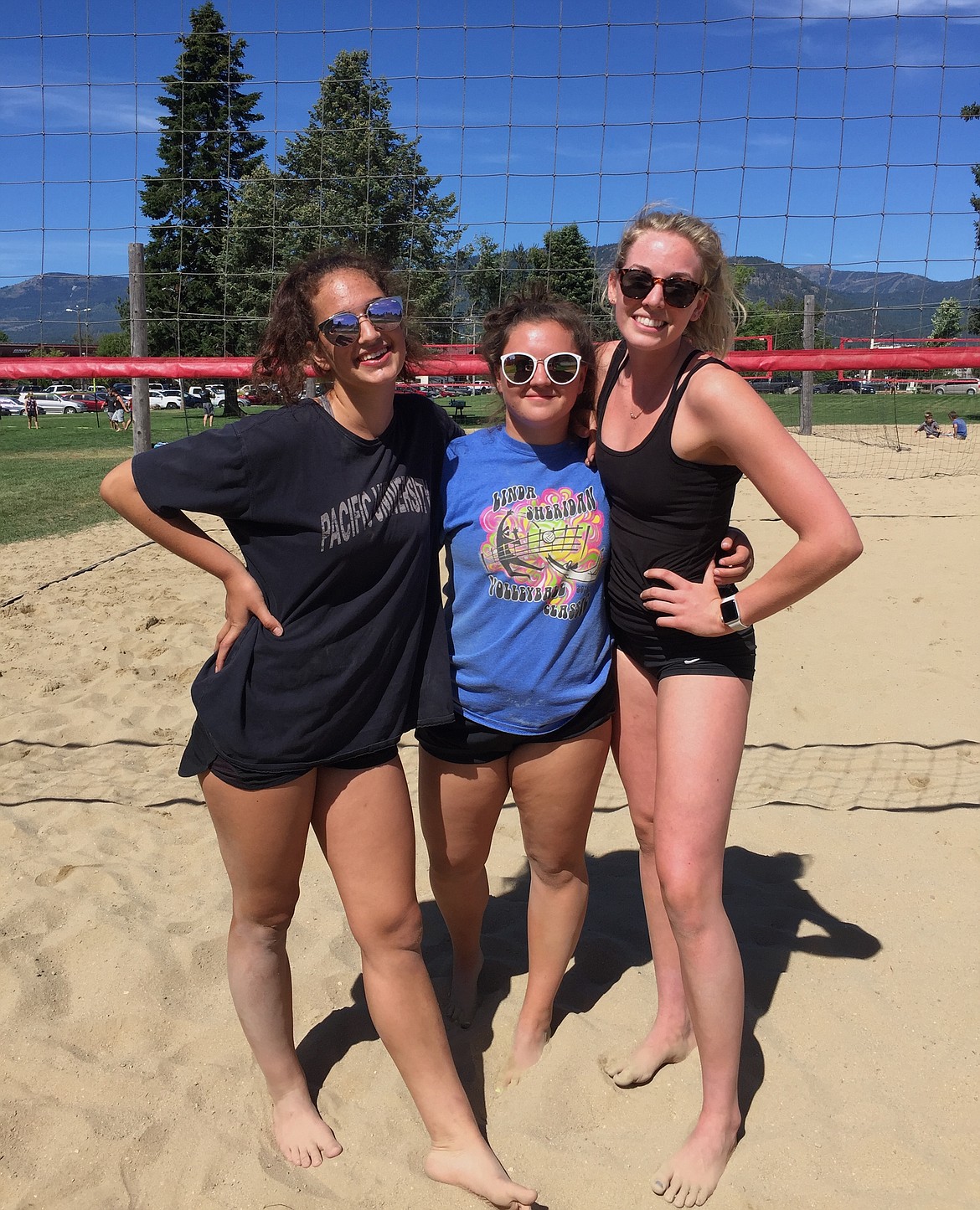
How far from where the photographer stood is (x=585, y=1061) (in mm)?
2201

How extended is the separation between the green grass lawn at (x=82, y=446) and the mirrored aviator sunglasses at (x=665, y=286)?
422 mm

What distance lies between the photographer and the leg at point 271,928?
1.75 metres

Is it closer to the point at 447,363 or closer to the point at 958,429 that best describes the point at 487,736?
the point at 447,363

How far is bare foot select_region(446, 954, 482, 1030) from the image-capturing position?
237cm

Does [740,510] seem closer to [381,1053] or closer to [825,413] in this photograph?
[381,1053]

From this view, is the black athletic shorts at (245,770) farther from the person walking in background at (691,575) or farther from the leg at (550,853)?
the person walking in background at (691,575)

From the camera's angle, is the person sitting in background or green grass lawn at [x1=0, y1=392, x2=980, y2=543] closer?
green grass lawn at [x1=0, y1=392, x2=980, y2=543]

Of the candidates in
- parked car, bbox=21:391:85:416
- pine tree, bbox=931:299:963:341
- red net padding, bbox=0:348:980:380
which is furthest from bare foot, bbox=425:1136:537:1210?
parked car, bbox=21:391:85:416

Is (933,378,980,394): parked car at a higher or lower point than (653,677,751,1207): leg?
higher

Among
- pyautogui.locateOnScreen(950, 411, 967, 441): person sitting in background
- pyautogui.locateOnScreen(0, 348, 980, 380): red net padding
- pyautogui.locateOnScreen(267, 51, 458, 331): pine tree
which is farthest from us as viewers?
pyautogui.locateOnScreen(950, 411, 967, 441): person sitting in background

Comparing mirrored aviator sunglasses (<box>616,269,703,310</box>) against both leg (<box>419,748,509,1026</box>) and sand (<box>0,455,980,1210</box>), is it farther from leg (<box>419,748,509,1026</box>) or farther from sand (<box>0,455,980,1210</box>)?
sand (<box>0,455,980,1210</box>)

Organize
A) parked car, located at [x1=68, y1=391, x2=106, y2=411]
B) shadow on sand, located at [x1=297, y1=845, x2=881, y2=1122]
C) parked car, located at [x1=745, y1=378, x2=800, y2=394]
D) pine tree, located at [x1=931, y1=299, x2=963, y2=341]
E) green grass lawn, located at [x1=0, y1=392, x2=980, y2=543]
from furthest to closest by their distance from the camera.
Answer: parked car, located at [x1=68, y1=391, x2=106, y2=411] < parked car, located at [x1=745, y1=378, x2=800, y2=394] < green grass lawn, located at [x1=0, y1=392, x2=980, y2=543] < pine tree, located at [x1=931, y1=299, x2=963, y2=341] < shadow on sand, located at [x1=297, y1=845, x2=881, y2=1122]

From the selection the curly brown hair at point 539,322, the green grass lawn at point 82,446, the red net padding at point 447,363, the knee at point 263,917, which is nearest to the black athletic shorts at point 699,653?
the curly brown hair at point 539,322

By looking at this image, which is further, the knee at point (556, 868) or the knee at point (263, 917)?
the knee at point (556, 868)
